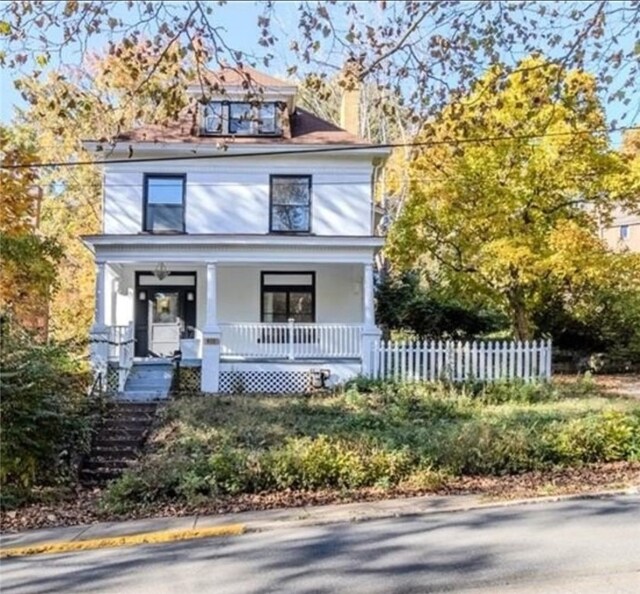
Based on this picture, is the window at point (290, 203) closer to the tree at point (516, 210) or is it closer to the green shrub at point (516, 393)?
the tree at point (516, 210)

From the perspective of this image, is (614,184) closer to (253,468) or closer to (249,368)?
(249,368)

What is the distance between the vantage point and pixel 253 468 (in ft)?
27.9

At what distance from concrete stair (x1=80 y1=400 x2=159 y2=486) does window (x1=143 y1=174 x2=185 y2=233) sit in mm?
5317

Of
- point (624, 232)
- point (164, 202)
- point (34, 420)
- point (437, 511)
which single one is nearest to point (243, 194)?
point (164, 202)

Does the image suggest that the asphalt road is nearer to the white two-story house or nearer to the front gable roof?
the white two-story house

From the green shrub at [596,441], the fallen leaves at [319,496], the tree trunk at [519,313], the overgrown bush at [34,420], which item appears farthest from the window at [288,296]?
the fallen leaves at [319,496]

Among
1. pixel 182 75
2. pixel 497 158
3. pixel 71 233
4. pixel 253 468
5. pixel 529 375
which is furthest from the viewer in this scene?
pixel 71 233

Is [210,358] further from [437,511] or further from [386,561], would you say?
[386,561]

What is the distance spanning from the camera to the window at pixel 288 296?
60.7 ft

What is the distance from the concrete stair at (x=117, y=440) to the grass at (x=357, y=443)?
1.19 feet

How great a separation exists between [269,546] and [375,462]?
275 centimetres

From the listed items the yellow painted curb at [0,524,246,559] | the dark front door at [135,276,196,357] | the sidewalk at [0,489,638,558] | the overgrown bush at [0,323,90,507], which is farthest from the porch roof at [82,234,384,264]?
the yellow painted curb at [0,524,246,559]

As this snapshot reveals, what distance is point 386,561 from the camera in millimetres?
5680

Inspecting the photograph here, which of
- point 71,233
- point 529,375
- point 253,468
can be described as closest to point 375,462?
point 253,468
